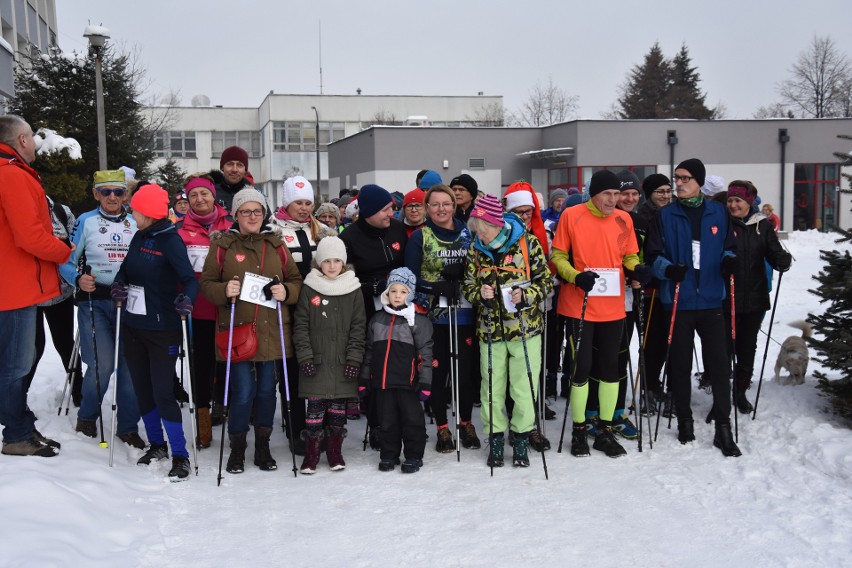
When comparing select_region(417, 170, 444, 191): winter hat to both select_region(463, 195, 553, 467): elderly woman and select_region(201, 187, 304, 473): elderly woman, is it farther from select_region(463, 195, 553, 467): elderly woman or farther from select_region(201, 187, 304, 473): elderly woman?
select_region(201, 187, 304, 473): elderly woman

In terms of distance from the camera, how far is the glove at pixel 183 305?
506cm

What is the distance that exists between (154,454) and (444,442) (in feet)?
7.45

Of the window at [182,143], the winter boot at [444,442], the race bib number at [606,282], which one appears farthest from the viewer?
the window at [182,143]

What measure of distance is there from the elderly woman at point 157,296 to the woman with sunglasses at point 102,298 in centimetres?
46

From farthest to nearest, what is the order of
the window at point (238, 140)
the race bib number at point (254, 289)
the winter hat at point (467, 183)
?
the window at point (238, 140)
the winter hat at point (467, 183)
the race bib number at point (254, 289)

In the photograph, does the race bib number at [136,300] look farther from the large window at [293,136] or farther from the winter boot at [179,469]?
the large window at [293,136]

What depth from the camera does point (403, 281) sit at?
5.53m

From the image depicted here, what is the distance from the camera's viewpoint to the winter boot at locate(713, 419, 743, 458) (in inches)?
217

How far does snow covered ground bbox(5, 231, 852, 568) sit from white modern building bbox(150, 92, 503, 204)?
162ft

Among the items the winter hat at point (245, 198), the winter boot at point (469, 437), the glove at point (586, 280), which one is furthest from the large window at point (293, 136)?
the glove at point (586, 280)

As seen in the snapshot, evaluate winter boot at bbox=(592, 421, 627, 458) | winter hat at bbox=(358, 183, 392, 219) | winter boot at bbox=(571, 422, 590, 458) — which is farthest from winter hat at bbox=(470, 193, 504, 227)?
winter boot at bbox=(592, 421, 627, 458)

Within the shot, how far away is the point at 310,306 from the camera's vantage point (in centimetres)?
555

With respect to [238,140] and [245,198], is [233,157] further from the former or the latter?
[238,140]

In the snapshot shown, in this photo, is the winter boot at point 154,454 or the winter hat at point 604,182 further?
the winter hat at point 604,182
